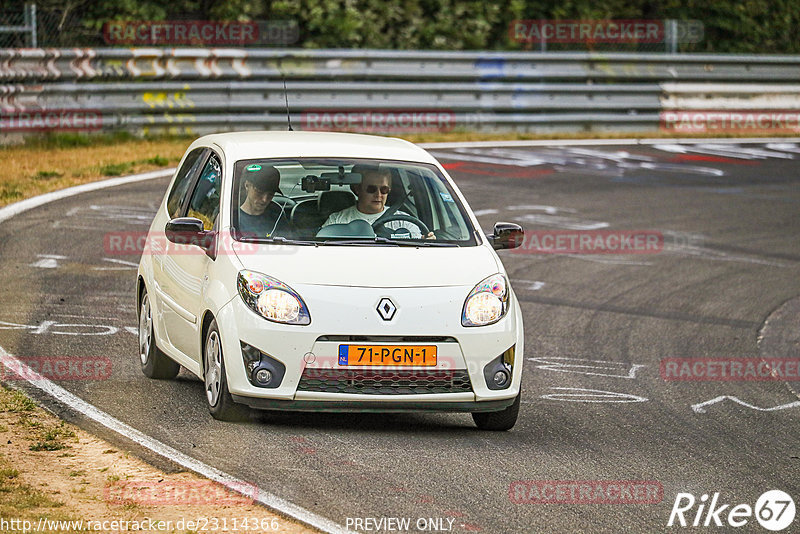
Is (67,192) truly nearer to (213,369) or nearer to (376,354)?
(213,369)

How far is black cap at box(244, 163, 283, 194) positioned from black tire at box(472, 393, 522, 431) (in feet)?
6.04

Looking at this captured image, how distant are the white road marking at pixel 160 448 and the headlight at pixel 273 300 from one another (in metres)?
0.88

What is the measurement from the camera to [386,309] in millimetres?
7164

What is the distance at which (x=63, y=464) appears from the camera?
6.46 m

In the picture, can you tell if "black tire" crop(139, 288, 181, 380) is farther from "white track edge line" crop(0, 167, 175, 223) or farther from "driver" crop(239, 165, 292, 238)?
"white track edge line" crop(0, 167, 175, 223)

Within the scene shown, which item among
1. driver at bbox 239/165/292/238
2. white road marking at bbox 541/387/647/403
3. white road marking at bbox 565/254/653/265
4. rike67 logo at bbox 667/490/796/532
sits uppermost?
driver at bbox 239/165/292/238

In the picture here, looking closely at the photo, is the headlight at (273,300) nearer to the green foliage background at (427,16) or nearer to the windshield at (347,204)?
the windshield at (347,204)

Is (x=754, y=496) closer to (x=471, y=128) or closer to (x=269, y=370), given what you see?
→ (x=269, y=370)

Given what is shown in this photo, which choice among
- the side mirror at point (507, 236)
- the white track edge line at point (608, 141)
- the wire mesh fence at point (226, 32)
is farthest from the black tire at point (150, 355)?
A: the white track edge line at point (608, 141)

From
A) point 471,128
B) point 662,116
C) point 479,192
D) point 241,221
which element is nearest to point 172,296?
point 241,221

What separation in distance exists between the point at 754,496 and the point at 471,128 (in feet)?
55.7

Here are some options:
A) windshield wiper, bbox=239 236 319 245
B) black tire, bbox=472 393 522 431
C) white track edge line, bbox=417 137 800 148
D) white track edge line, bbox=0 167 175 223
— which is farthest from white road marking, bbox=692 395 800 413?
white track edge line, bbox=417 137 800 148

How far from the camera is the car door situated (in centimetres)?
781

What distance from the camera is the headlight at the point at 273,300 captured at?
7156 millimetres
